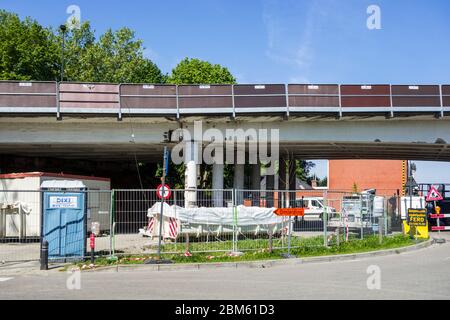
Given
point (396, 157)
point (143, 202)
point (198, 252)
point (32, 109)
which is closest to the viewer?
point (198, 252)

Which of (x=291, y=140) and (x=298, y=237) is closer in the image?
(x=298, y=237)

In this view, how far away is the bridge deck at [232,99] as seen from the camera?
27.3 m

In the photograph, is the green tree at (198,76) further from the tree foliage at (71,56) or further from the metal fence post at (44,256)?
the metal fence post at (44,256)

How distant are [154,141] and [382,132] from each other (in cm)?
1274

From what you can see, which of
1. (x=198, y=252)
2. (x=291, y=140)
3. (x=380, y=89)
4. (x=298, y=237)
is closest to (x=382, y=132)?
(x=380, y=89)

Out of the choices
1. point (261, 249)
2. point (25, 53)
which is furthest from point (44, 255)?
point (25, 53)

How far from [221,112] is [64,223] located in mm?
14125

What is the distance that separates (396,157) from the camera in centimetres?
4134

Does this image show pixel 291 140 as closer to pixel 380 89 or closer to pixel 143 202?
pixel 380 89

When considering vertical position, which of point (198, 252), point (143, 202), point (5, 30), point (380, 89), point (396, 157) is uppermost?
point (5, 30)

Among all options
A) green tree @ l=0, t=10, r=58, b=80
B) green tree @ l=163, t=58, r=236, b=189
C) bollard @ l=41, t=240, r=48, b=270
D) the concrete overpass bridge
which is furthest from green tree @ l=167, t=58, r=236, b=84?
bollard @ l=41, t=240, r=48, b=270

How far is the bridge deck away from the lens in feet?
89.5

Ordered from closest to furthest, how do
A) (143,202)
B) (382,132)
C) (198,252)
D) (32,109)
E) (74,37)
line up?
(198,252), (143,202), (32,109), (382,132), (74,37)

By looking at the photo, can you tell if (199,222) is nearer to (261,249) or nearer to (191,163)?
(261,249)
